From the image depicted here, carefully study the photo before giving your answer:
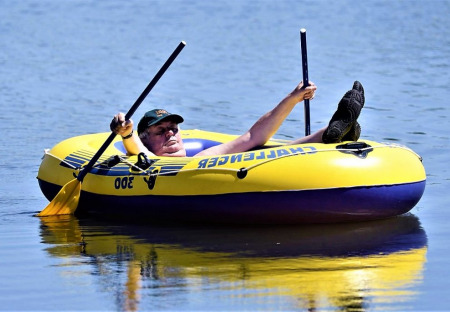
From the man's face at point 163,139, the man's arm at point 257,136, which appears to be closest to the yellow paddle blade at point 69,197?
the man's face at point 163,139

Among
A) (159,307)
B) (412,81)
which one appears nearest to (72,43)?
(412,81)

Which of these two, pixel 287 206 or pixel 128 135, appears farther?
pixel 128 135

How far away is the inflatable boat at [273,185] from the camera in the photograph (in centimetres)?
783

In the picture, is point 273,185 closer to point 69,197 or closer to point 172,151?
point 172,151

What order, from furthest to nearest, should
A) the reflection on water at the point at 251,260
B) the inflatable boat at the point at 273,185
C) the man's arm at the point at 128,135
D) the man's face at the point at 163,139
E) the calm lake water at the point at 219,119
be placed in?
the man's face at the point at 163,139
the man's arm at the point at 128,135
the inflatable boat at the point at 273,185
the calm lake water at the point at 219,119
the reflection on water at the point at 251,260

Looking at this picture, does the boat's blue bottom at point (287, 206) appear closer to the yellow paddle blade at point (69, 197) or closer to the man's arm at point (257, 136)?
the yellow paddle blade at point (69, 197)

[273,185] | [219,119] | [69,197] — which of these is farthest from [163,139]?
[219,119]

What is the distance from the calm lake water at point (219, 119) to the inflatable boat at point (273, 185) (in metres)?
0.14

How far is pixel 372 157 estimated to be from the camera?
802 centimetres

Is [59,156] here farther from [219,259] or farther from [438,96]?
[438,96]

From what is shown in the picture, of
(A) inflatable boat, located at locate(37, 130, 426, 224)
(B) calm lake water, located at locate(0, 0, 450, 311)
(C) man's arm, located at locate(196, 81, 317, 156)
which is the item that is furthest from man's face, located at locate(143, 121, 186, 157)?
(B) calm lake water, located at locate(0, 0, 450, 311)

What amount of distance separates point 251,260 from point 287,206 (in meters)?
0.86

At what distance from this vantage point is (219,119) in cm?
1417

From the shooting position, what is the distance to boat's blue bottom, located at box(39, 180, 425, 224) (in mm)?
7852
